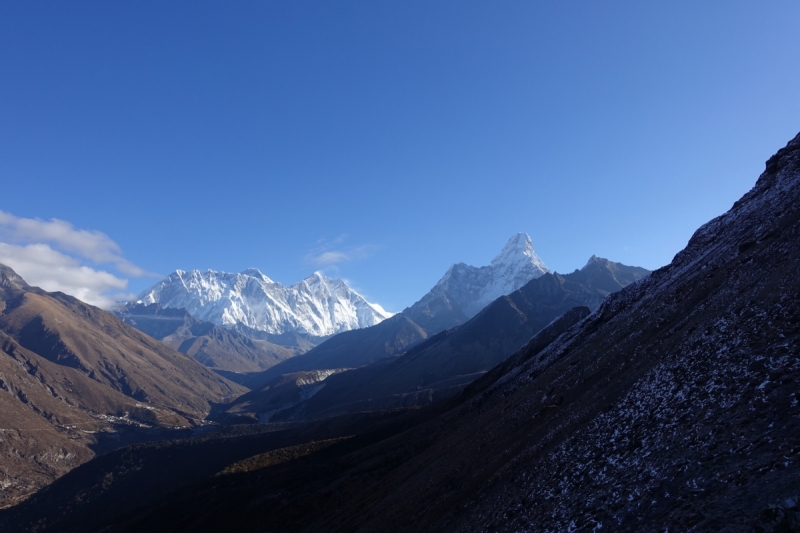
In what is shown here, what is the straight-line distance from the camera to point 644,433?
24.2m

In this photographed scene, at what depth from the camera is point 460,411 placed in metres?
79.7

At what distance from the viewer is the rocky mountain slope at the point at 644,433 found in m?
17.8

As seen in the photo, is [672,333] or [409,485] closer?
[672,333]

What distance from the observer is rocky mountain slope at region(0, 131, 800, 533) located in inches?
701

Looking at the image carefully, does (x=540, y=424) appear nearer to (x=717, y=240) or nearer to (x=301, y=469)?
(x=717, y=240)

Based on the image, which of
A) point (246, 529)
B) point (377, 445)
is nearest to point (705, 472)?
point (246, 529)

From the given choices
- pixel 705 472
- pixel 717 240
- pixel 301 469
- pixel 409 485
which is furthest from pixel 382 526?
pixel 717 240

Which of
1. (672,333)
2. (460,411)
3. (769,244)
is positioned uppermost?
(769,244)

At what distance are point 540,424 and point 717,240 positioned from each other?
42.5m

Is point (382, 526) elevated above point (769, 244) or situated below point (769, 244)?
below

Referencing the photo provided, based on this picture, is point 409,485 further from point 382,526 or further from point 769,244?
point 769,244

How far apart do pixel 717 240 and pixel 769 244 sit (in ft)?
74.2

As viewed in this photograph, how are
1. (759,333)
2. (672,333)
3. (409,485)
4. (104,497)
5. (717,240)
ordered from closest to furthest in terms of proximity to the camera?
(759,333) → (672,333) → (409,485) → (717,240) → (104,497)

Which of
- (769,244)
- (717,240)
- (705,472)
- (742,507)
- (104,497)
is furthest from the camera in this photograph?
(104,497)
